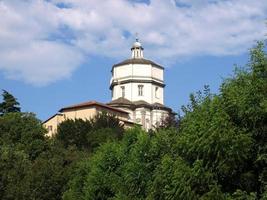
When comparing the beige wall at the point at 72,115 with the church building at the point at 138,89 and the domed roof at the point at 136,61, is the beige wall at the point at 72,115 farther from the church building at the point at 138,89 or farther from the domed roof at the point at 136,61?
the domed roof at the point at 136,61

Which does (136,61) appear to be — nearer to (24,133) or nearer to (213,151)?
(24,133)

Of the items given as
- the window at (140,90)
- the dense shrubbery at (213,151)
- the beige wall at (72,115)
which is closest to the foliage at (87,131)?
the beige wall at (72,115)

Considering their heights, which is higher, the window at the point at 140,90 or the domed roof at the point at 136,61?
the domed roof at the point at 136,61

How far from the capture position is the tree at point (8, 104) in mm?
85812

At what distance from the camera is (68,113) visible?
101625 millimetres

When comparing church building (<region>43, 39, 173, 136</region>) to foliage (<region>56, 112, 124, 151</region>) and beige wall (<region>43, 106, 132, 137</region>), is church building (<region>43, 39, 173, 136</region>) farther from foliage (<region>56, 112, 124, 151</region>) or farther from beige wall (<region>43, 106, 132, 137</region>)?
foliage (<region>56, 112, 124, 151</region>)

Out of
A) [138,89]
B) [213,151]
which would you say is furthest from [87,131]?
[213,151]

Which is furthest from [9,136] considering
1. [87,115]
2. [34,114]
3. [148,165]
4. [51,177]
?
[148,165]

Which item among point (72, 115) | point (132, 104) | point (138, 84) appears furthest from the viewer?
point (138, 84)

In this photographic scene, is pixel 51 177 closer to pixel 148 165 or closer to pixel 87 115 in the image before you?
pixel 148 165

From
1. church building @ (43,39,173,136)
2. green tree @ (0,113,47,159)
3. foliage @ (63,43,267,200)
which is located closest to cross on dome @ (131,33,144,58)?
church building @ (43,39,173,136)

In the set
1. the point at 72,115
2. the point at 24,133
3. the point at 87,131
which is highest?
the point at 72,115

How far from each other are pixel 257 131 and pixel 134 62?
101m

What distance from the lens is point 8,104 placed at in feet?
282
